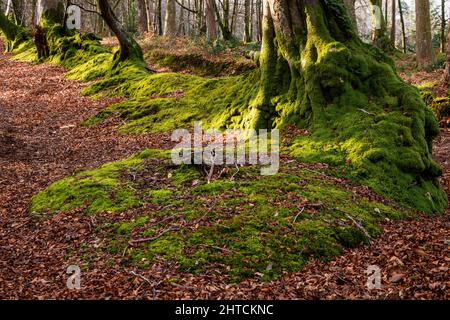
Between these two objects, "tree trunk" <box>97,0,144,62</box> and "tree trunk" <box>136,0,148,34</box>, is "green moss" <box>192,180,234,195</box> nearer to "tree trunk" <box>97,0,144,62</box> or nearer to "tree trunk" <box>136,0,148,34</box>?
"tree trunk" <box>97,0,144,62</box>

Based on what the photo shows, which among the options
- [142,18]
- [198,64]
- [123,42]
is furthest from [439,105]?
[142,18]

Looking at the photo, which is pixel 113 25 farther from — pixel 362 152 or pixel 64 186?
pixel 362 152

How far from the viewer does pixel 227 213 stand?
6090mm

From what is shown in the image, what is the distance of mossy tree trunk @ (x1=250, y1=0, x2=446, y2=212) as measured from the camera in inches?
310

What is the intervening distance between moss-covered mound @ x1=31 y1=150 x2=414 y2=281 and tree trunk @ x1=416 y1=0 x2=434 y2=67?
14.4m

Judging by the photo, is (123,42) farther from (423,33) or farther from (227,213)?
(227,213)

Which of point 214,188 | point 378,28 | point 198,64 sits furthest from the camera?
point 378,28

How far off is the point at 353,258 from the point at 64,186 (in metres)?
4.93

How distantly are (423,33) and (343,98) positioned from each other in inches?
504

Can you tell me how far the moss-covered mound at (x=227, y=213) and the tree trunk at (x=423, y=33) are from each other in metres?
14.4

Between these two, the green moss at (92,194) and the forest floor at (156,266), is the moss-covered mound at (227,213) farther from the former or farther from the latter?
the forest floor at (156,266)

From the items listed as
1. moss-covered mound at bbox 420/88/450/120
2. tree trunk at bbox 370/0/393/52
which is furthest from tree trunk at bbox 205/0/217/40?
moss-covered mound at bbox 420/88/450/120

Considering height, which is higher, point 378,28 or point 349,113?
point 378,28
